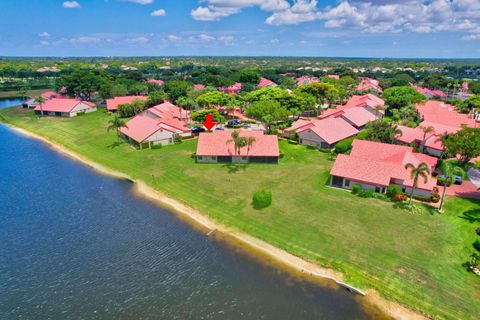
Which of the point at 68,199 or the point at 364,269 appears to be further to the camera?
the point at 68,199

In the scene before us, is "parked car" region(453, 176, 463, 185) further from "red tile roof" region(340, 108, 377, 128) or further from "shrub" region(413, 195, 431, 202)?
"red tile roof" region(340, 108, 377, 128)

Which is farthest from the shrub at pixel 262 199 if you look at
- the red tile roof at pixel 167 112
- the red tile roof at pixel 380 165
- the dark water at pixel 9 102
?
the dark water at pixel 9 102

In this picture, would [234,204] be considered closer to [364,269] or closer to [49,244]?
[364,269]

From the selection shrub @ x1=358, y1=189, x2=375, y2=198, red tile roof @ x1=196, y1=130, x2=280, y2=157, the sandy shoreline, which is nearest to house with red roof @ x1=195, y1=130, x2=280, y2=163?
red tile roof @ x1=196, y1=130, x2=280, y2=157

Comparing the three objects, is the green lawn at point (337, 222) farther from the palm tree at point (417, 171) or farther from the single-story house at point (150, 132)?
the single-story house at point (150, 132)

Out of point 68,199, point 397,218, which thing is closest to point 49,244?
point 68,199

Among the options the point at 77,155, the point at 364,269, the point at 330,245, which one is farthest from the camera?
the point at 77,155
